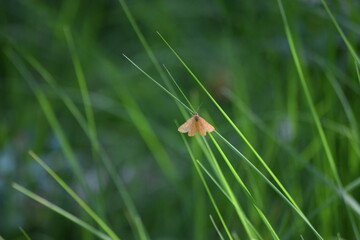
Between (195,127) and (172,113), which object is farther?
(172,113)

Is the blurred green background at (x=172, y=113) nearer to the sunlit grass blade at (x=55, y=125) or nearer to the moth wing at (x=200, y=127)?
the sunlit grass blade at (x=55, y=125)

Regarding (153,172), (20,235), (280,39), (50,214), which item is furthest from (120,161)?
(280,39)

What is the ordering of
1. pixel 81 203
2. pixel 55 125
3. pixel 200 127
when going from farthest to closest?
pixel 55 125 → pixel 81 203 → pixel 200 127

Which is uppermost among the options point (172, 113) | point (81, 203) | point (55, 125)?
point (172, 113)

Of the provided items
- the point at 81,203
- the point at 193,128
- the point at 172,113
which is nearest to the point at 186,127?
the point at 193,128

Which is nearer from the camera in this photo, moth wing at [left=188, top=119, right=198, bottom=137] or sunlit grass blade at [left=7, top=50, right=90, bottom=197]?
moth wing at [left=188, top=119, right=198, bottom=137]

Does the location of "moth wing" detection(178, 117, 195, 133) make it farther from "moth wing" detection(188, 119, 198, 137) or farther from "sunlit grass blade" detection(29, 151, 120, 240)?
"sunlit grass blade" detection(29, 151, 120, 240)

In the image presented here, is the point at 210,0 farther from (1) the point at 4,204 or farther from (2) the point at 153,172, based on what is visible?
(1) the point at 4,204

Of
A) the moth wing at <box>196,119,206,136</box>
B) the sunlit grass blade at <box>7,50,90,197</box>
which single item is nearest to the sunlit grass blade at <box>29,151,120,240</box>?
the sunlit grass blade at <box>7,50,90,197</box>

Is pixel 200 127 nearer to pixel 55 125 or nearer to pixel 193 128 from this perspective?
pixel 193 128
